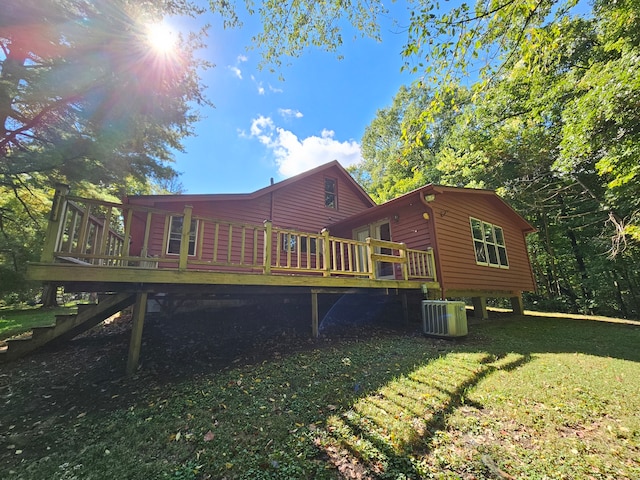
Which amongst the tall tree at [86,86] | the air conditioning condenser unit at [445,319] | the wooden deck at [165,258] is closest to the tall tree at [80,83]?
the tall tree at [86,86]

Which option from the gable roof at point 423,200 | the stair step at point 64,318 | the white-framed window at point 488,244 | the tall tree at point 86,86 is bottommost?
the stair step at point 64,318

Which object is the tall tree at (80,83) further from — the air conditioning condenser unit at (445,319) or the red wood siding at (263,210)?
A: the air conditioning condenser unit at (445,319)

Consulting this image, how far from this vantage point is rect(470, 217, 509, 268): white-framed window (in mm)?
10609

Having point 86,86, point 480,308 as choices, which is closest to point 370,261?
point 480,308

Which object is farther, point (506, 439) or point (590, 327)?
point (590, 327)

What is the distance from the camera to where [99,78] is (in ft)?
26.6

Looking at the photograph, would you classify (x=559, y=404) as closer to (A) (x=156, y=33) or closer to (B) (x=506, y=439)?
(B) (x=506, y=439)

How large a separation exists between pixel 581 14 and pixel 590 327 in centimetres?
1385

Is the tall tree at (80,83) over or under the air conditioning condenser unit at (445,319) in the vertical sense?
over

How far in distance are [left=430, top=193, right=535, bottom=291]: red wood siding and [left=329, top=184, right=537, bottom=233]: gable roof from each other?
17 cm

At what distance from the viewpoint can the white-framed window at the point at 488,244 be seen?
34.8ft

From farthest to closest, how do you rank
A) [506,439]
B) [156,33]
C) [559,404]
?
1. [156,33]
2. [559,404]
3. [506,439]

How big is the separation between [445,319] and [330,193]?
8.14 m

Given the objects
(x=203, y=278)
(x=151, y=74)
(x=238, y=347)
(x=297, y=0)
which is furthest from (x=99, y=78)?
(x=238, y=347)
